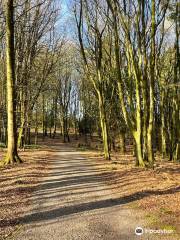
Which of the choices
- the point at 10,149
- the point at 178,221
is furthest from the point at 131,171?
the point at 178,221

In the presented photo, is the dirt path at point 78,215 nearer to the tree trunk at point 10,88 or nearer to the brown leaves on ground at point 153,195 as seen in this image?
the brown leaves on ground at point 153,195

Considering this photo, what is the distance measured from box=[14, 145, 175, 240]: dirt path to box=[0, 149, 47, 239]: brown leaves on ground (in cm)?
27

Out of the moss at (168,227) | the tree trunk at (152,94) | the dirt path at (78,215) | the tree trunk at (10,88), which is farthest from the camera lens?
the tree trunk at (10,88)

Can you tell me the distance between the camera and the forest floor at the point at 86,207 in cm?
739

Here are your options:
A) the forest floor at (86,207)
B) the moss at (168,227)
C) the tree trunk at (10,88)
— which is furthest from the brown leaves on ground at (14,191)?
the moss at (168,227)

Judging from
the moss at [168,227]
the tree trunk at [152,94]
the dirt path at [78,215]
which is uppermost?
the tree trunk at [152,94]

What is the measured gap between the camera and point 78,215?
28.3 ft

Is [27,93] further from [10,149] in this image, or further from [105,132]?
[10,149]

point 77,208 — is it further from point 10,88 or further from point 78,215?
point 10,88

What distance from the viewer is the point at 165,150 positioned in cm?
3591

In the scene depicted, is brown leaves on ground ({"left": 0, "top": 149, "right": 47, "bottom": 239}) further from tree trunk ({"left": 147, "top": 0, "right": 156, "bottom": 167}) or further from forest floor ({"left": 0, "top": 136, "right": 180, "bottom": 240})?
tree trunk ({"left": 147, "top": 0, "right": 156, "bottom": 167})

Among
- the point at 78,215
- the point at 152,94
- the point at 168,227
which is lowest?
the point at 168,227

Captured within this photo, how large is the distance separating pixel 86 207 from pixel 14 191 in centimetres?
304

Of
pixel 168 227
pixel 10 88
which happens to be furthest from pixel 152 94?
pixel 168 227
